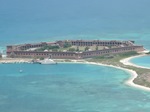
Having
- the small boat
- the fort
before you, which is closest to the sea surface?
the fort

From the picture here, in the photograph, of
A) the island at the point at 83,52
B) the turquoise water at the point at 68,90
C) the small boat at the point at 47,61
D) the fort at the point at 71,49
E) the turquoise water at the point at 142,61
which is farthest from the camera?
the fort at the point at 71,49

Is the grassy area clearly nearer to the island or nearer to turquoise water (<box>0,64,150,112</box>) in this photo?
the island

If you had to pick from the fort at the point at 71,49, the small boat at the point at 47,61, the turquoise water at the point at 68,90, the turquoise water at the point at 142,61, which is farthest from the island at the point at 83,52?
the turquoise water at the point at 68,90

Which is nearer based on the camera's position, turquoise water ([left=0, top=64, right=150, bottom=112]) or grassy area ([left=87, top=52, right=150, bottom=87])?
turquoise water ([left=0, top=64, right=150, bottom=112])

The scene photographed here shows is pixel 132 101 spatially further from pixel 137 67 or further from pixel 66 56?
pixel 66 56

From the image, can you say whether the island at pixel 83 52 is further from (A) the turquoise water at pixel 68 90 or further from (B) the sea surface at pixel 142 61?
(A) the turquoise water at pixel 68 90

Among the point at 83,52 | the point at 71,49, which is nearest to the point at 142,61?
the point at 83,52

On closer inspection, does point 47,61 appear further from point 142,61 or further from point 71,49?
point 142,61
